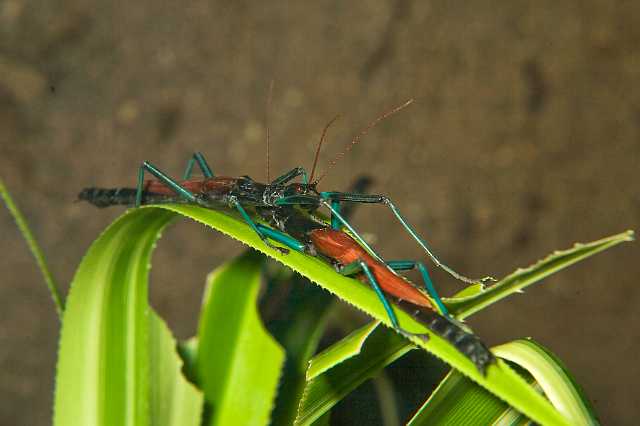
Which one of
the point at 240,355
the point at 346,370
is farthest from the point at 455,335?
the point at 240,355

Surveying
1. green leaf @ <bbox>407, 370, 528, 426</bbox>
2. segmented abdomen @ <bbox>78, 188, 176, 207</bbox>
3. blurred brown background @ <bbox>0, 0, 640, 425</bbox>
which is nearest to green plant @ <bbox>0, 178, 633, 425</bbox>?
green leaf @ <bbox>407, 370, 528, 426</bbox>

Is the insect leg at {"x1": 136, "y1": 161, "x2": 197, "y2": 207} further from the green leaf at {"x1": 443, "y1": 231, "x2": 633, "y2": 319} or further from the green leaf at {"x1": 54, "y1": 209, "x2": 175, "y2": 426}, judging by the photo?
the green leaf at {"x1": 443, "y1": 231, "x2": 633, "y2": 319}

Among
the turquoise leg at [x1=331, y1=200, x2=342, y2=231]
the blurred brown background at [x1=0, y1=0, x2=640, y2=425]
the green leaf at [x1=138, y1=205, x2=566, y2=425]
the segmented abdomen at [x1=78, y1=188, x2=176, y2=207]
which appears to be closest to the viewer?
the green leaf at [x1=138, y1=205, x2=566, y2=425]

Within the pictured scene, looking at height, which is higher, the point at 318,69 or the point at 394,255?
the point at 318,69

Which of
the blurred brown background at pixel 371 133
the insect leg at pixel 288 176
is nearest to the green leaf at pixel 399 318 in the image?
the insect leg at pixel 288 176

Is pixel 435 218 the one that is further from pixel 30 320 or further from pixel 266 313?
pixel 30 320

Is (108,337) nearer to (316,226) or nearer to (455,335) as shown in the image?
(316,226)

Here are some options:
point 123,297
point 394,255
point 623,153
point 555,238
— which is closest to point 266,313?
point 123,297
